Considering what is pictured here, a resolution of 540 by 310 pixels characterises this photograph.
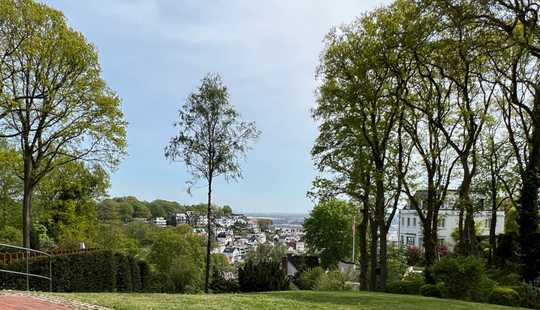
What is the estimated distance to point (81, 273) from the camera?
46.9 feet

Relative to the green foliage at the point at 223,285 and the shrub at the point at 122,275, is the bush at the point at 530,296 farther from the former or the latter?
the shrub at the point at 122,275

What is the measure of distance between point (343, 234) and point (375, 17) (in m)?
29.5

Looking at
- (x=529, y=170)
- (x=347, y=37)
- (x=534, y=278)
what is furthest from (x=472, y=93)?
(x=534, y=278)

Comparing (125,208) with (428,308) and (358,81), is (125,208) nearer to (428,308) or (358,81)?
(358,81)

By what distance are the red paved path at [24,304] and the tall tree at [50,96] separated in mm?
11217

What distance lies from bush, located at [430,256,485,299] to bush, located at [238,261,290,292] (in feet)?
22.7

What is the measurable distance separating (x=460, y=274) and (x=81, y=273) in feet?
36.7

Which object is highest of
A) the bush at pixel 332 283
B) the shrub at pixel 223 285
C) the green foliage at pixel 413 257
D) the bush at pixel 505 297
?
the bush at pixel 505 297

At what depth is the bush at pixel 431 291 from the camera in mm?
14211

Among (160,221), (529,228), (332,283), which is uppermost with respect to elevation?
(529,228)

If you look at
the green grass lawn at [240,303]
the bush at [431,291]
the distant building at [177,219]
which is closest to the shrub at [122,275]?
the green grass lawn at [240,303]

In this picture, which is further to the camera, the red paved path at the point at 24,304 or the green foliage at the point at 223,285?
the green foliage at the point at 223,285

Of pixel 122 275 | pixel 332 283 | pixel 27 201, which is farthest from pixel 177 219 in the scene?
pixel 122 275

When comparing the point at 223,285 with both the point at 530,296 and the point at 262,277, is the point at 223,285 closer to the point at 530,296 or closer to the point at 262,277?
the point at 262,277
